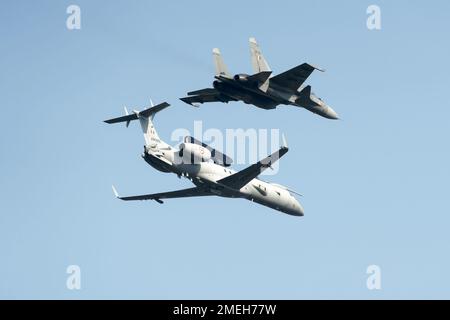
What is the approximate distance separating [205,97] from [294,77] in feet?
25.4

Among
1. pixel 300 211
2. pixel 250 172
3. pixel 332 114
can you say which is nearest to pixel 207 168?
pixel 250 172

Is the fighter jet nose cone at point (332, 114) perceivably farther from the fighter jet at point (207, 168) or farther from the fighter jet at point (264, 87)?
the fighter jet at point (207, 168)

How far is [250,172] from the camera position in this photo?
60.7 metres

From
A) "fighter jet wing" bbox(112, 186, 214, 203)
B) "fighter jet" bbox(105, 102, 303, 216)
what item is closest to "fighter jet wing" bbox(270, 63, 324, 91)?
"fighter jet" bbox(105, 102, 303, 216)

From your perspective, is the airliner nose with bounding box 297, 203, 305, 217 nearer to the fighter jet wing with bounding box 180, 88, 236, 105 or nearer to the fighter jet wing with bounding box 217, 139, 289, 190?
the fighter jet wing with bounding box 217, 139, 289, 190

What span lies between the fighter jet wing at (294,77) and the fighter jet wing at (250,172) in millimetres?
6662

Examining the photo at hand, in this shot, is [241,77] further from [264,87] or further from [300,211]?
[300,211]

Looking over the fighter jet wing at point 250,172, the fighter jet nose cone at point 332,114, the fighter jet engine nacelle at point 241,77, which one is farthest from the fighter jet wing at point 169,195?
the fighter jet nose cone at point 332,114

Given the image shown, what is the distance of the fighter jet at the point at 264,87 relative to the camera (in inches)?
2454

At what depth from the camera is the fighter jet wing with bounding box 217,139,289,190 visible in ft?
190

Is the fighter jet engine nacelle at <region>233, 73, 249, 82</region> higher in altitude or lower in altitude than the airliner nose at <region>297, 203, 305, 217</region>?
higher

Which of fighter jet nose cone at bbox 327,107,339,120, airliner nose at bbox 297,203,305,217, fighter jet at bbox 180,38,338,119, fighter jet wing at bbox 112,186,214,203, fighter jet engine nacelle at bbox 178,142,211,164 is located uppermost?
fighter jet at bbox 180,38,338,119

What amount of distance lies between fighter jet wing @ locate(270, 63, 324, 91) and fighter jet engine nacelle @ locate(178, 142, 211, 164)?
7.16 meters
